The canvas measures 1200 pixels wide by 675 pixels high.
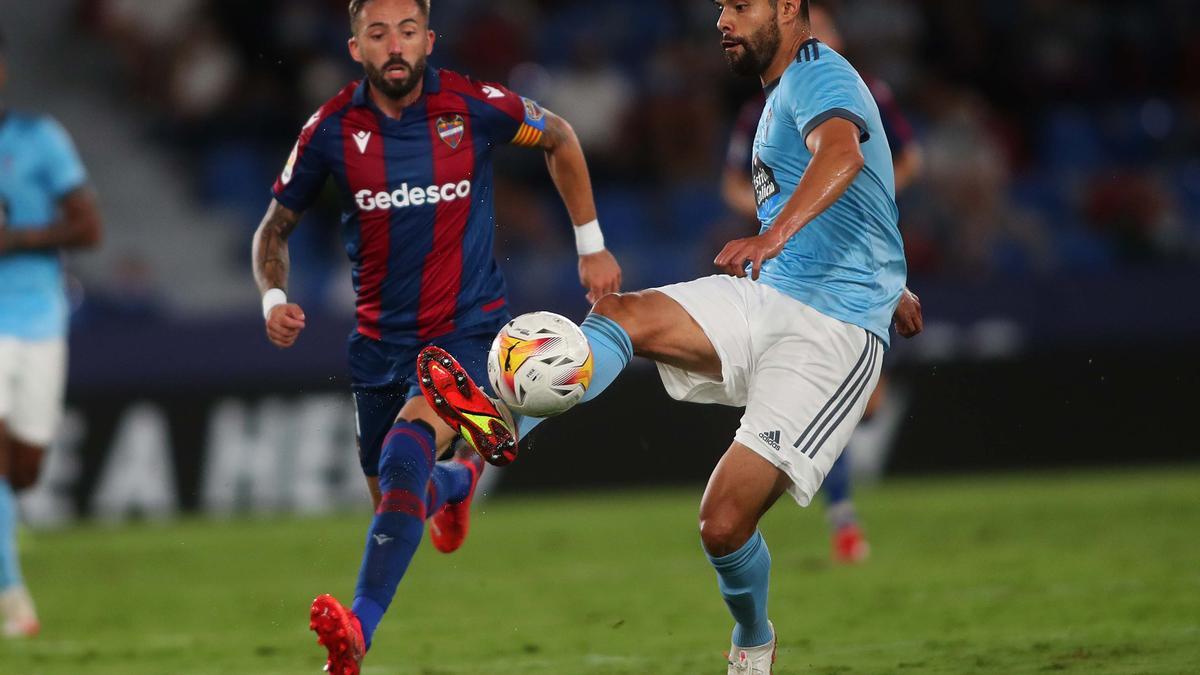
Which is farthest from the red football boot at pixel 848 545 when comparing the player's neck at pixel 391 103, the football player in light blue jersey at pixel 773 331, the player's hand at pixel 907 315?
the player's neck at pixel 391 103

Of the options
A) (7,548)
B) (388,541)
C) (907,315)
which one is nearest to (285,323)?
(388,541)

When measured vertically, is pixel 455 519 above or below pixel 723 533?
below

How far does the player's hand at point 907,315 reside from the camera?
563cm

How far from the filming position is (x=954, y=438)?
12953 millimetres

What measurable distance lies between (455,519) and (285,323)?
1.28 meters

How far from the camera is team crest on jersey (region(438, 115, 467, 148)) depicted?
5.98m

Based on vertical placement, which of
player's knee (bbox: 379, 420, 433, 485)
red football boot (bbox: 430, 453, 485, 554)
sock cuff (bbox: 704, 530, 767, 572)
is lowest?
red football boot (bbox: 430, 453, 485, 554)

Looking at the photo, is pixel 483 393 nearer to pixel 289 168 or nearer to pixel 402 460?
pixel 402 460

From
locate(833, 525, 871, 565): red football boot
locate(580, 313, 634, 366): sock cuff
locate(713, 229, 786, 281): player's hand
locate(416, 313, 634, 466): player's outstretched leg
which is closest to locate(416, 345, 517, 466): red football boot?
locate(416, 313, 634, 466): player's outstretched leg

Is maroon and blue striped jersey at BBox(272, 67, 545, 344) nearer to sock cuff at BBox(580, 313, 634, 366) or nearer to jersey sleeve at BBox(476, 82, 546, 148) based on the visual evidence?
jersey sleeve at BBox(476, 82, 546, 148)

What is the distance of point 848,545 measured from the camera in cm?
902

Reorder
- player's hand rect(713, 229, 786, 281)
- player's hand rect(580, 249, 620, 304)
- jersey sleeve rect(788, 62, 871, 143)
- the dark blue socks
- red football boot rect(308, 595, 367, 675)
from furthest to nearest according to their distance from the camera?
player's hand rect(580, 249, 620, 304) → the dark blue socks → jersey sleeve rect(788, 62, 871, 143) → red football boot rect(308, 595, 367, 675) → player's hand rect(713, 229, 786, 281)

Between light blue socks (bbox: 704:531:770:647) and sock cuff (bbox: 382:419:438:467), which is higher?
sock cuff (bbox: 382:419:438:467)

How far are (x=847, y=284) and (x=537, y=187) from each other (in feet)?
31.5
